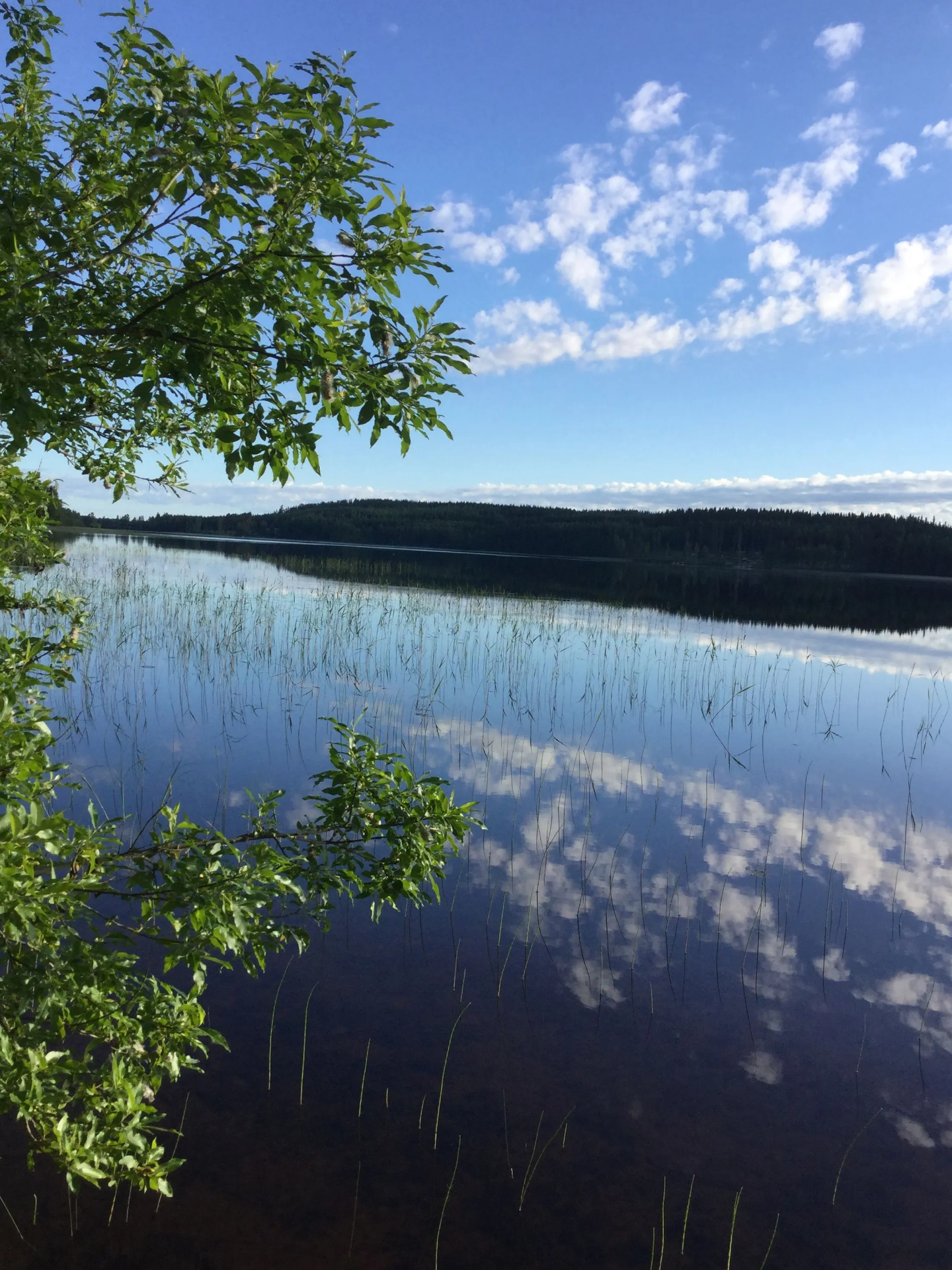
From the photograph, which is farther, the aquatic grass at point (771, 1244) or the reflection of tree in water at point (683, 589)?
the reflection of tree in water at point (683, 589)

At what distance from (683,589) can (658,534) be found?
6496cm

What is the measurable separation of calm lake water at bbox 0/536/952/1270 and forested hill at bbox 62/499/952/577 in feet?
320

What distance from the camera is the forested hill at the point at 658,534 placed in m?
106

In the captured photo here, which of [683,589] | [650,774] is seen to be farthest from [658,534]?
[650,774]

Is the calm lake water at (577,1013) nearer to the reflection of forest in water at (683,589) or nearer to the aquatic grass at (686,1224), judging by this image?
the aquatic grass at (686,1224)

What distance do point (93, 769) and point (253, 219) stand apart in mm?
8658

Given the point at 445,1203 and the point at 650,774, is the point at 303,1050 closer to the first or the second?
the point at 445,1203

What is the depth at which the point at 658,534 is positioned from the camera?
11319 centimetres

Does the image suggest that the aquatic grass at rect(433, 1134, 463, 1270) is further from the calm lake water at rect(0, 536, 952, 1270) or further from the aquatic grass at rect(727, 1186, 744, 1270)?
the aquatic grass at rect(727, 1186, 744, 1270)

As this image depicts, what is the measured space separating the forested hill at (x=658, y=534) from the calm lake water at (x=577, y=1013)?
97.5 metres

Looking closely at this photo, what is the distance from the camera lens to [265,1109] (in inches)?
189

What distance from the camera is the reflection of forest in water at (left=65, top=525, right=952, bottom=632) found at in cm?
3581

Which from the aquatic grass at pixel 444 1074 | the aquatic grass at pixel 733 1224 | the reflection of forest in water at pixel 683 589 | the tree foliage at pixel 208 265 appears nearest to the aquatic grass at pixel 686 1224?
the aquatic grass at pixel 733 1224

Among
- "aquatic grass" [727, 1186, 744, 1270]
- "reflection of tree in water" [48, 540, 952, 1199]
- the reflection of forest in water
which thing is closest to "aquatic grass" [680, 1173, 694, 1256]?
"aquatic grass" [727, 1186, 744, 1270]
